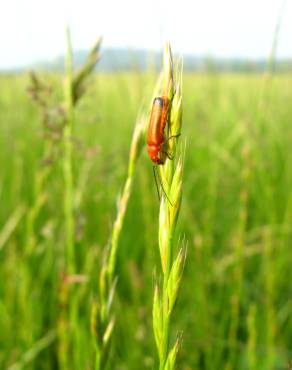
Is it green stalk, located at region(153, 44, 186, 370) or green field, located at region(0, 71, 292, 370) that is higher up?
green stalk, located at region(153, 44, 186, 370)

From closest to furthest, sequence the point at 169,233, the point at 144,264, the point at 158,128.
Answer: the point at 169,233
the point at 158,128
the point at 144,264

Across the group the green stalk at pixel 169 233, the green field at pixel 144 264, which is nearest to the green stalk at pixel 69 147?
the green field at pixel 144 264

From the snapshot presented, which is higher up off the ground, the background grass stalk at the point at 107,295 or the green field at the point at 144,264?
the background grass stalk at the point at 107,295

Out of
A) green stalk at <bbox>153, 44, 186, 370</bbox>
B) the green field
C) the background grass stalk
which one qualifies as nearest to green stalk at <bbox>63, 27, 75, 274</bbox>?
the green field

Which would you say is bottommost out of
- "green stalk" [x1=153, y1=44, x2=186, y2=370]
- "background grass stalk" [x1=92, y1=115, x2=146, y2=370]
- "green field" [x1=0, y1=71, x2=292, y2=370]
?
"green field" [x1=0, y1=71, x2=292, y2=370]

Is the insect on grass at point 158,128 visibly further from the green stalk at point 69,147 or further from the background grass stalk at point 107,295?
the green stalk at point 69,147

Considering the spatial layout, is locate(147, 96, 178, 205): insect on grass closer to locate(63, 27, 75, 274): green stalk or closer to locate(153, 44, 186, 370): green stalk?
locate(153, 44, 186, 370): green stalk

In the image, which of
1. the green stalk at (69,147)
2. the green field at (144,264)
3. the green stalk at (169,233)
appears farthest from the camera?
the green field at (144,264)

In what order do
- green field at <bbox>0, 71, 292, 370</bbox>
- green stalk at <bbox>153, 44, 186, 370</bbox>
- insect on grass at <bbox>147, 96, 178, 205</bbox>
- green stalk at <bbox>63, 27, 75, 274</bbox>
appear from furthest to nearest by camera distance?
green field at <bbox>0, 71, 292, 370</bbox> < green stalk at <bbox>63, 27, 75, 274</bbox> < insect on grass at <bbox>147, 96, 178, 205</bbox> < green stalk at <bbox>153, 44, 186, 370</bbox>

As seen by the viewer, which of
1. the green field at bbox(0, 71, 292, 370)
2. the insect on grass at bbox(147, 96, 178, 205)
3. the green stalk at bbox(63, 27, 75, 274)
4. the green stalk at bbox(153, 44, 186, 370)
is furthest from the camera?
the green field at bbox(0, 71, 292, 370)

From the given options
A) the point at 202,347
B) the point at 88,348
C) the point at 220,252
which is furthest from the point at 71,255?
the point at 220,252

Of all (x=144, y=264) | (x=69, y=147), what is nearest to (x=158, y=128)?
(x=69, y=147)

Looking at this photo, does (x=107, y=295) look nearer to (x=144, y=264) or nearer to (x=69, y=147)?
A: (x=69, y=147)
